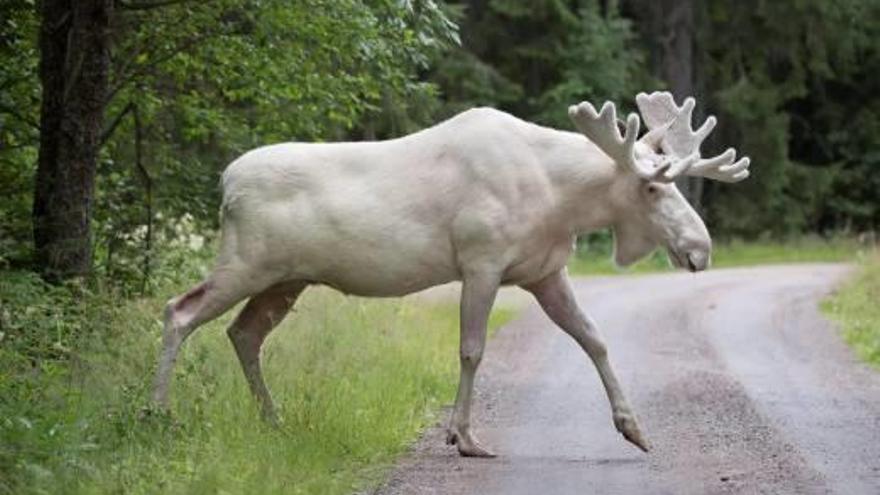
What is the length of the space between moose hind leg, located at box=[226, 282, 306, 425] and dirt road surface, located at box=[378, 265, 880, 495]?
46.0 inches

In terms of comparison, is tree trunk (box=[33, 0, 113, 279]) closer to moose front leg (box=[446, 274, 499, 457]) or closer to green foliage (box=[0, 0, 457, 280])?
green foliage (box=[0, 0, 457, 280])

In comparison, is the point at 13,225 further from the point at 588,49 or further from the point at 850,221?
the point at 850,221

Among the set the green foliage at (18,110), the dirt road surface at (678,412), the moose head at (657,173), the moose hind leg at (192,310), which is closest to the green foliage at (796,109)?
the dirt road surface at (678,412)

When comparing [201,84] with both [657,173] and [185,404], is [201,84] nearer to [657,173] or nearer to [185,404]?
[185,404]

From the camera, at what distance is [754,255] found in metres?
Result: 34.9

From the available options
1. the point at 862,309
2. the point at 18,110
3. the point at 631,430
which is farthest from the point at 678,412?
the point at 862,309

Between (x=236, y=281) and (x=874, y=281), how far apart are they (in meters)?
13.3

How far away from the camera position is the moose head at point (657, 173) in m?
9.79

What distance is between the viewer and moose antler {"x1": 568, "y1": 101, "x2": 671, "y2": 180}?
383 inches

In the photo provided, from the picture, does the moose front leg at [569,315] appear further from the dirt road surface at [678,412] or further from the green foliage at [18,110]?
the green foliage at [18,110]

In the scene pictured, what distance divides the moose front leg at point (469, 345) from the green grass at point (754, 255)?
2028cm

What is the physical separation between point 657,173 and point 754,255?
25705 mm

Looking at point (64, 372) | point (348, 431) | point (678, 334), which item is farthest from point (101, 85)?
point (678, 334)

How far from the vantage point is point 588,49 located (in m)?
36.4
